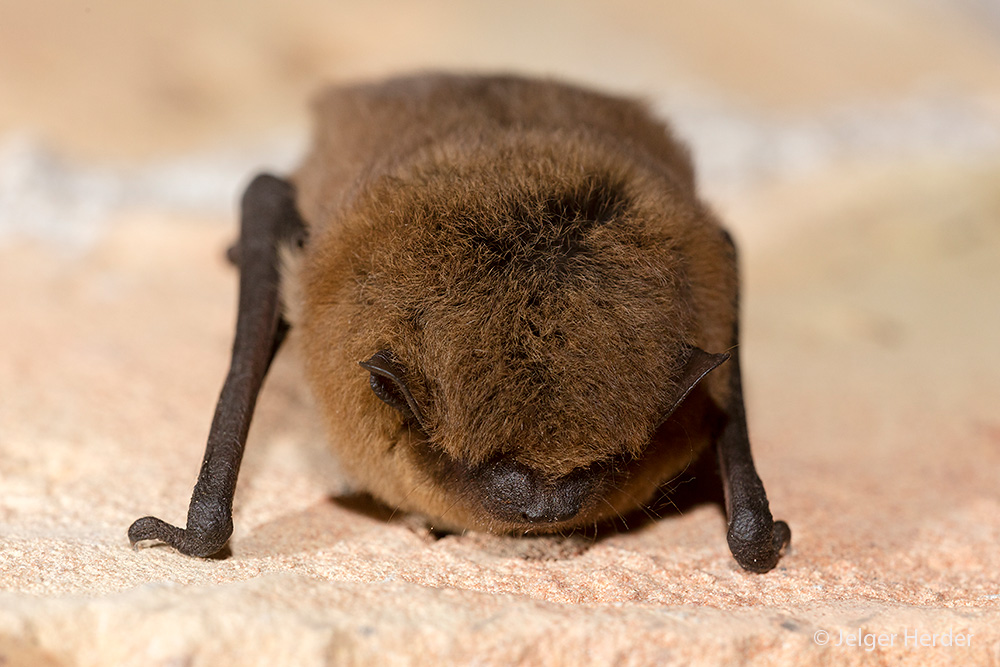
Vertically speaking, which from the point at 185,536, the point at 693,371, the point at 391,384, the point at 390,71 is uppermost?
the point at 390,71

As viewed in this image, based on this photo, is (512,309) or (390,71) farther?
(390,71)

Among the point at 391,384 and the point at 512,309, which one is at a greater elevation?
the point at 512,309

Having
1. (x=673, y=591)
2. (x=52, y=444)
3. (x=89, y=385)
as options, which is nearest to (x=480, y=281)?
(x=673, y=591)

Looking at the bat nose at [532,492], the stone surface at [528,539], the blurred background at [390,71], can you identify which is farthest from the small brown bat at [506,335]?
the blurred background at [390,71]

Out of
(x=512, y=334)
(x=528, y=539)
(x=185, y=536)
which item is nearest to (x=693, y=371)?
(x=512, y=334)

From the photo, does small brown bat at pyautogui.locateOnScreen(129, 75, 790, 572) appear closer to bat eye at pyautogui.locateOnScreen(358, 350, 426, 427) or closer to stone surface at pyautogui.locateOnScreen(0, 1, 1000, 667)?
bat eye at pyautogui.locateOnScreen(358, 350, 426, 427)

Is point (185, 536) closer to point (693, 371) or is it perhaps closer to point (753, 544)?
point (693, 371)

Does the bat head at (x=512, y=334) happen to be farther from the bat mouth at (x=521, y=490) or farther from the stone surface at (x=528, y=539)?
the stone surface at (x=528, y=539)
